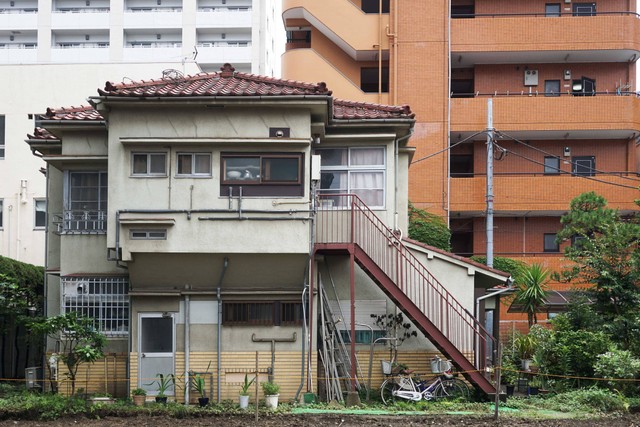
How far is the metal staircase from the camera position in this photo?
67.9 ft

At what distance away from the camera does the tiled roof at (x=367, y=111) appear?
2192 cm

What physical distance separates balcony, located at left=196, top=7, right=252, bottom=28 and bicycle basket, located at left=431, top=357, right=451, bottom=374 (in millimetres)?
39513

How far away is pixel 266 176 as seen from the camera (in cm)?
2069

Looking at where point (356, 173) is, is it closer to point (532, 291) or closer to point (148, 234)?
point (148, 234)

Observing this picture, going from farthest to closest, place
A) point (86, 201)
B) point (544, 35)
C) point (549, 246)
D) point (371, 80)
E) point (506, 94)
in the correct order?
point (371, 80) → point (506, 94) → point (549, 246) → point (544, 35) → point (86, 201)

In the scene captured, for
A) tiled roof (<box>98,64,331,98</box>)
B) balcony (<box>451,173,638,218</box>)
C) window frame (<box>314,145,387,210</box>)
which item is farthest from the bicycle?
balcony (<box>451,173,638,218</box>)

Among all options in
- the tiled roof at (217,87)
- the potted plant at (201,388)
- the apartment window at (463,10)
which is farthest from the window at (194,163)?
the apartment window at (463,10)

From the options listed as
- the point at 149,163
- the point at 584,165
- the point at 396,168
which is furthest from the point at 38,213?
the point at 584,165

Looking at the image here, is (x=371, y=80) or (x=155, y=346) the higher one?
(x=371, y=80)

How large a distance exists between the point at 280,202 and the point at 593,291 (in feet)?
30.8

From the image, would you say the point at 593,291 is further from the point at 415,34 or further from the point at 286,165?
the point at 415,34

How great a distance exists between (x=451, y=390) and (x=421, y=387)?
0.72m

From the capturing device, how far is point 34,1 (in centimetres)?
5828

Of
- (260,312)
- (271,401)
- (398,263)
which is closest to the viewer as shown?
(271,401)
